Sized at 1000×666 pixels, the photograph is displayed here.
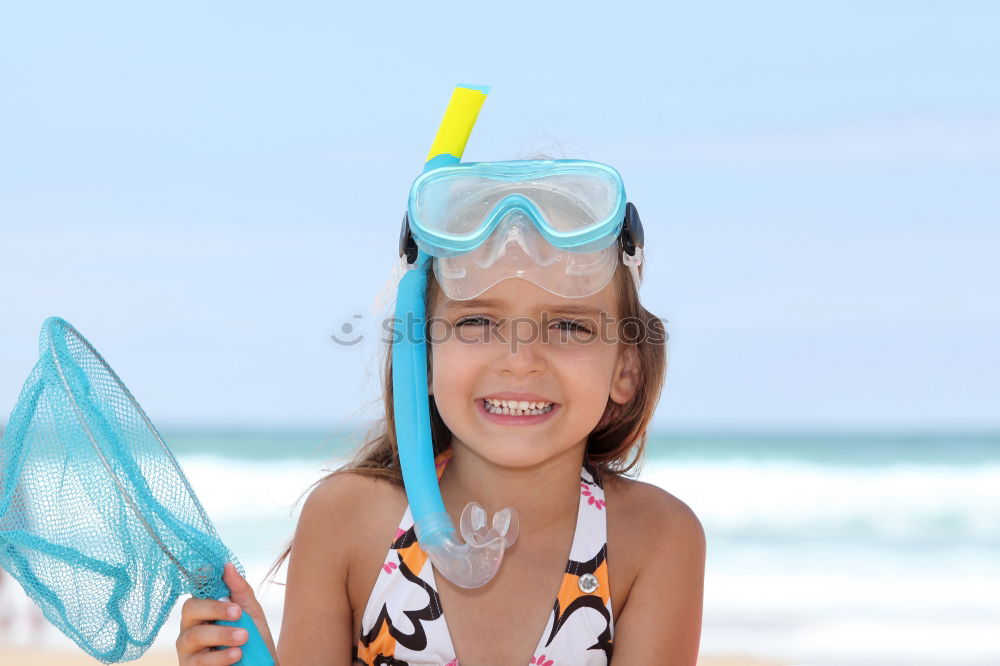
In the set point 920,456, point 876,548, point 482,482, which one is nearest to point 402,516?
point 482,482

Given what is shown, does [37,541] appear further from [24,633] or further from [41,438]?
[24,633]

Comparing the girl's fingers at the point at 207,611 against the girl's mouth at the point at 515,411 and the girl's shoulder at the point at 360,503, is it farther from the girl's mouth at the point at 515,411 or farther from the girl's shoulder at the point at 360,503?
the girl's mouth at the point at 515,411

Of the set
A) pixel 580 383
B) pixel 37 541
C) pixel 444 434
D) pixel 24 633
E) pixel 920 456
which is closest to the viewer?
pixel 37 541

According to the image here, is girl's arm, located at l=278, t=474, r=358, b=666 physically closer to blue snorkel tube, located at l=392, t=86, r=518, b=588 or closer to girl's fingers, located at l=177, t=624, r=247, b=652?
blue snorkel tube, located at l=392, t=86, r=518, b=588

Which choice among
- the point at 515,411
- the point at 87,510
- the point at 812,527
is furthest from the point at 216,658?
the point at 812,527

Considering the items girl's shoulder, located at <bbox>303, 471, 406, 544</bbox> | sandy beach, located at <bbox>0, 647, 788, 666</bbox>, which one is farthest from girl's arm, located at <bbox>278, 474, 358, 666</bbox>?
sandy beach, located at <bbox>0, 647, 788, 666</bbox>

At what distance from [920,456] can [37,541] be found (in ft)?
58.1

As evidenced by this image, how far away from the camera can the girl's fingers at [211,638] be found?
2.38 metres

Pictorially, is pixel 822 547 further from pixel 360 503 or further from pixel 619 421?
pixel 360 503

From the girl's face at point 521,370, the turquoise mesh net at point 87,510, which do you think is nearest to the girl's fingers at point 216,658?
the turquoise mesh net at point 87,510

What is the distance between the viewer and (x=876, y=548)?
10891mm

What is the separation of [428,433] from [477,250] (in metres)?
0.47

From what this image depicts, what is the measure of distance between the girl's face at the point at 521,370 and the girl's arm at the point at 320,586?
393 millimetres

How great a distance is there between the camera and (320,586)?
2.98 meters
